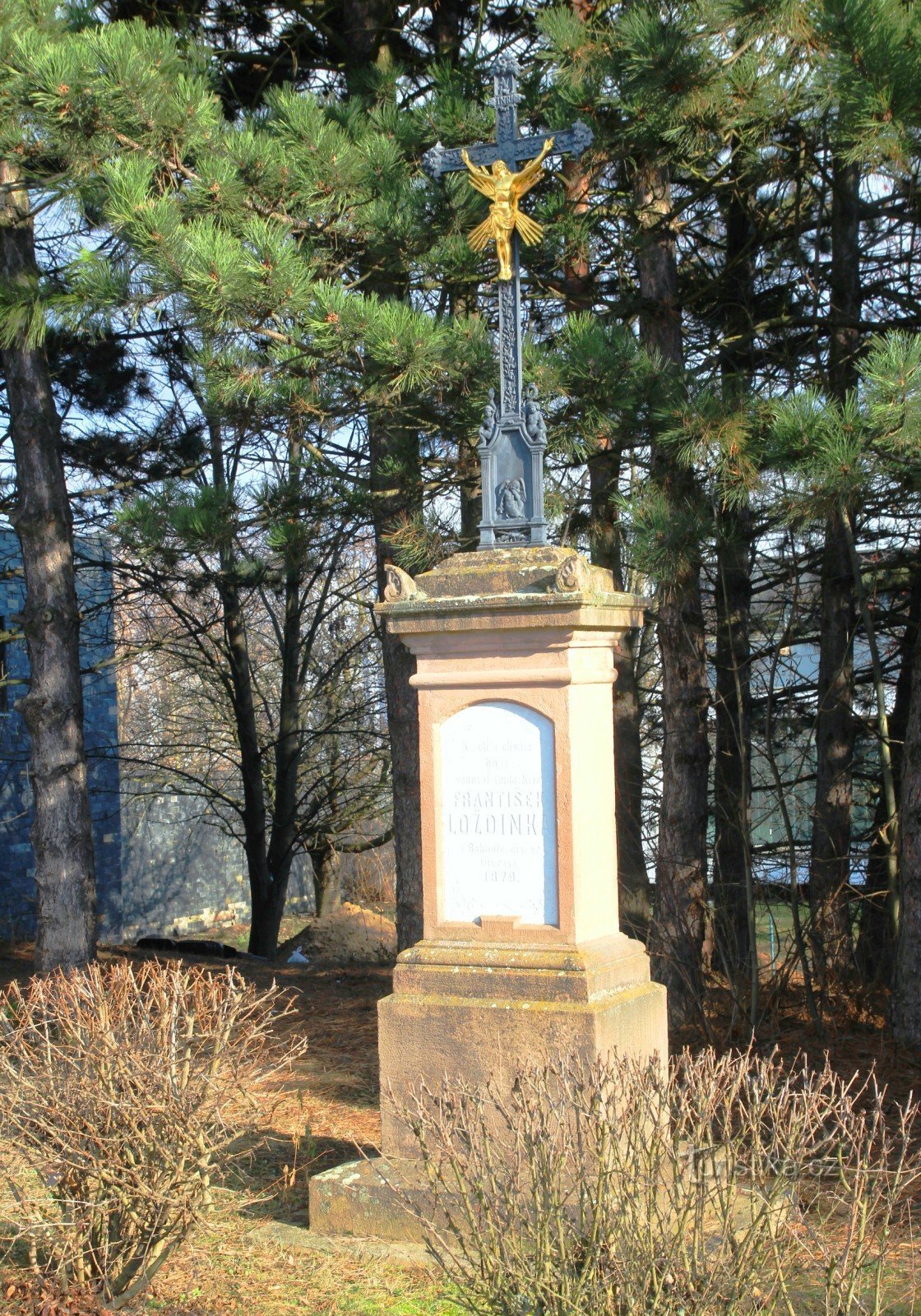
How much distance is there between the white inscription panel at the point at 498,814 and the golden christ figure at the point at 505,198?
6.22 ft

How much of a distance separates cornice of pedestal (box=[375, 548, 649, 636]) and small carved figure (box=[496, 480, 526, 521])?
0.70 feet

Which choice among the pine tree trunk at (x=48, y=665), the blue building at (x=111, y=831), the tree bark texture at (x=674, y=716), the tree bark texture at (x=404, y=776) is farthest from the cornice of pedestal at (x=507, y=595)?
the blue building at (x=111, y=831)

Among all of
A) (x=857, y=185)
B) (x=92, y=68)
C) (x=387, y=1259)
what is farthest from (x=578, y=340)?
(x=387, y=1259)

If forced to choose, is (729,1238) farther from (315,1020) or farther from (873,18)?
(315,1020)

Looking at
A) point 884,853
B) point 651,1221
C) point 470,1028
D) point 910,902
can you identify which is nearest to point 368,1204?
point 470,1028

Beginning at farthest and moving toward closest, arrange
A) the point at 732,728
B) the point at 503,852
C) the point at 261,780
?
the point at 261,780 < the point at 732,728 < the point at 503,852

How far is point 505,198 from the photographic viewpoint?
564 cm

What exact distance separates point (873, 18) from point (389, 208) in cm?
260

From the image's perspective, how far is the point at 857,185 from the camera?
367 inches

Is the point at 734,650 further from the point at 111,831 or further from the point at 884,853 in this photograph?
the point at 111,831

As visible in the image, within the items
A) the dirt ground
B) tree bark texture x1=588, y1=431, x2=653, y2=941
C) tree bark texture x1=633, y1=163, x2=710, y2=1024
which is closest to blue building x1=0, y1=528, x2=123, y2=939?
the dirt ground

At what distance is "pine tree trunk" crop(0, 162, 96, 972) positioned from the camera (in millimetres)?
9719

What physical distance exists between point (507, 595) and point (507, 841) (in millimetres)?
949

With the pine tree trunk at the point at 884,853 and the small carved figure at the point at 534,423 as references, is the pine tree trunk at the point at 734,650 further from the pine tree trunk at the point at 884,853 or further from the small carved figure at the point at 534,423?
the small carved figure at the point at 534,423
